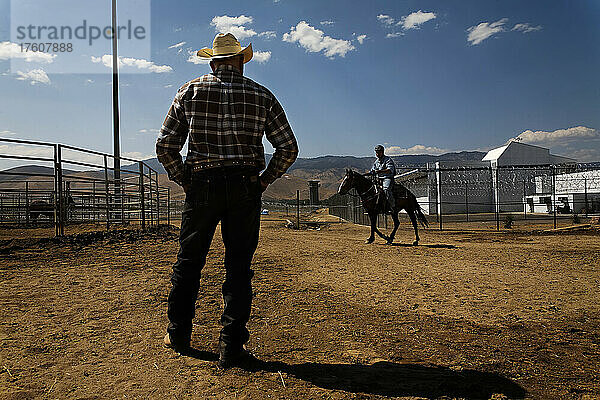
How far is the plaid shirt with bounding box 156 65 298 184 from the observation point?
275 cm

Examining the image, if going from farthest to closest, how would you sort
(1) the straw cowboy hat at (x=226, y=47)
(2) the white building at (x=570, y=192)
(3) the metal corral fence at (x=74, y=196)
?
(2) the white building at (x=570, y=192)
(3) the metal corral fence at (x=74, y=196)
(1) the straw cowboy hat at (x=226, y=47)

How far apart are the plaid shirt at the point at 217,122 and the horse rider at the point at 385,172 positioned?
A: 8.35m

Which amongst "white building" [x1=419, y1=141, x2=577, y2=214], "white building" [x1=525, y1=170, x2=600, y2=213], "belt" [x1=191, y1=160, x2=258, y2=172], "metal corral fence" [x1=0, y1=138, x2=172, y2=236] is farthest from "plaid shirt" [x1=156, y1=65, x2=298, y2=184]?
"white building" [x1=419, y1=141, x2=577, y2=214]

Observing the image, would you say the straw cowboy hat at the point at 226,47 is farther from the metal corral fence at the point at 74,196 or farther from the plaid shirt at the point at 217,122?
the metal corral fence at the point at 74,196

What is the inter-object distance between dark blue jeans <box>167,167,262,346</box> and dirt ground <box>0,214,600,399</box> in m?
0.30

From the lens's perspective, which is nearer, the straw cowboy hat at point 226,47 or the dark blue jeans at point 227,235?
the dark blue jeans at point 227,235

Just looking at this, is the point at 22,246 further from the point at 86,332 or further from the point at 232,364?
the point at 232,364

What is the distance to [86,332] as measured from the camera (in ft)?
11.0

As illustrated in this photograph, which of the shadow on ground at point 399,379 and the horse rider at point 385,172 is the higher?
the horse rider at point 385,172

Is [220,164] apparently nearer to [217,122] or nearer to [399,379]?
[217,122]

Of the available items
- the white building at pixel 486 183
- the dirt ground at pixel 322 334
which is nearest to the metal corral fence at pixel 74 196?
the dirt ground at pixel 322 334

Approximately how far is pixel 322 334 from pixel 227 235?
1.12 meters

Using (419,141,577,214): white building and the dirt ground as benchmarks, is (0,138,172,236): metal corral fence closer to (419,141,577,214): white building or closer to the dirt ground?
the dirt ground

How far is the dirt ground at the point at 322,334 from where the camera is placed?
241 centimetres
